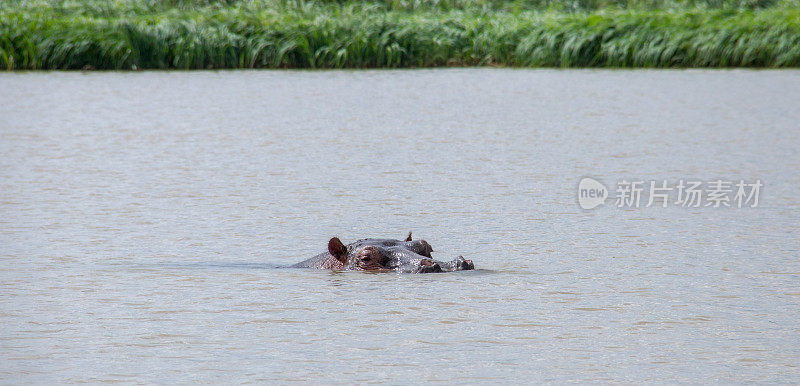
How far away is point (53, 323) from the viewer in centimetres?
530

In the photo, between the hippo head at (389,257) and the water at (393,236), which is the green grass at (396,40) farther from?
the hippo head at (389,257)

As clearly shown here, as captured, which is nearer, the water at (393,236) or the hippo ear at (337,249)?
the water at (393,236)

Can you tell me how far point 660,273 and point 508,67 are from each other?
1469 centimetres

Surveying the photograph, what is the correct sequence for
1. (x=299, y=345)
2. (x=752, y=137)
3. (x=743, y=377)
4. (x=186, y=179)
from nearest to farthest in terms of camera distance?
(x=743, y=377) < (x=299, y=345) < (x=186, y=179) < (x=752, y=137)

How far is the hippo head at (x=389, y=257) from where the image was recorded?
19.9 feet

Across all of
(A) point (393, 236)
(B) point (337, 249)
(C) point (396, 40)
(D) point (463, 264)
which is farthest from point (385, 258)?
(C) point (396, 40)

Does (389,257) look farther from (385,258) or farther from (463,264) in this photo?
(463,264)

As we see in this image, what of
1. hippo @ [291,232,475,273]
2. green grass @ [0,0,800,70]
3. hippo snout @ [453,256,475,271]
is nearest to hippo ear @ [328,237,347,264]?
hippo @ [291,232,475,273]

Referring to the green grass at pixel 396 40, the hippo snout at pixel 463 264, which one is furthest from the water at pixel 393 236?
the green grass at pixel 396 40

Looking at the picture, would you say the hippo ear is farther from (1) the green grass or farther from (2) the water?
(1) the green grass

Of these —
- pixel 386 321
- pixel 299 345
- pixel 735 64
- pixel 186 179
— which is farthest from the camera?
pixel 735 64

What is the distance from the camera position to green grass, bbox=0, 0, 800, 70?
19766 millimetres

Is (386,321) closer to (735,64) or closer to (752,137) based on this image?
(752,137)

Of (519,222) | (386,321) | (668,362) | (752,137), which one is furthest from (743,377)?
(752,137)
